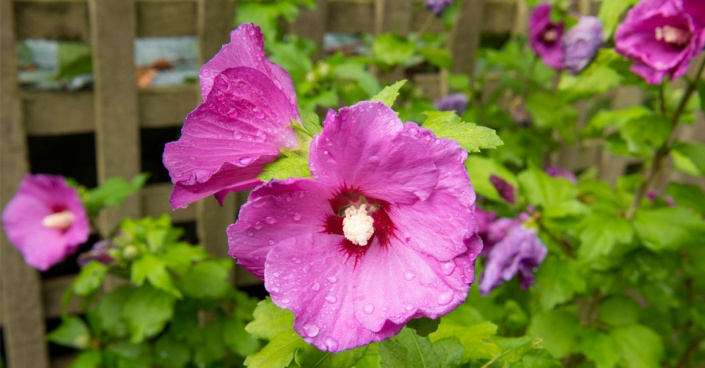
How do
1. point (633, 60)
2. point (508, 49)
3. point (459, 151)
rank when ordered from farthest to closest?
point (508, 49) < point (633, 60) < point (459, 151)

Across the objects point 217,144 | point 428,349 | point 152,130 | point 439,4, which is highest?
point 439,4

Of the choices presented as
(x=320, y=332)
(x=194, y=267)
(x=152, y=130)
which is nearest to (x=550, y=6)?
(x=194, y=267)

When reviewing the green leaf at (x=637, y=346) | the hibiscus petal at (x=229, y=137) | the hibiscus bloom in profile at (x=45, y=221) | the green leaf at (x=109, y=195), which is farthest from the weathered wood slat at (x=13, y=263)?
the green leaf at (x=637, y=346)

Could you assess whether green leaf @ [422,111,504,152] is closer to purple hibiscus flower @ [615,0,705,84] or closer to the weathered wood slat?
purple hibiscus flower @ [615,0,705,84]

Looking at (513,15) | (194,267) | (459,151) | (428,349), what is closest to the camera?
(459,151)

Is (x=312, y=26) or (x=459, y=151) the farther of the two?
(x=312, y=26)

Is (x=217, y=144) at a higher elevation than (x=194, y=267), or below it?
higher

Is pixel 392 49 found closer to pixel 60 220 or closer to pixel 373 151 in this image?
pixel 60 220

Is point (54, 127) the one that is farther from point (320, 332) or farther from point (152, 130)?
point (320, 332)
